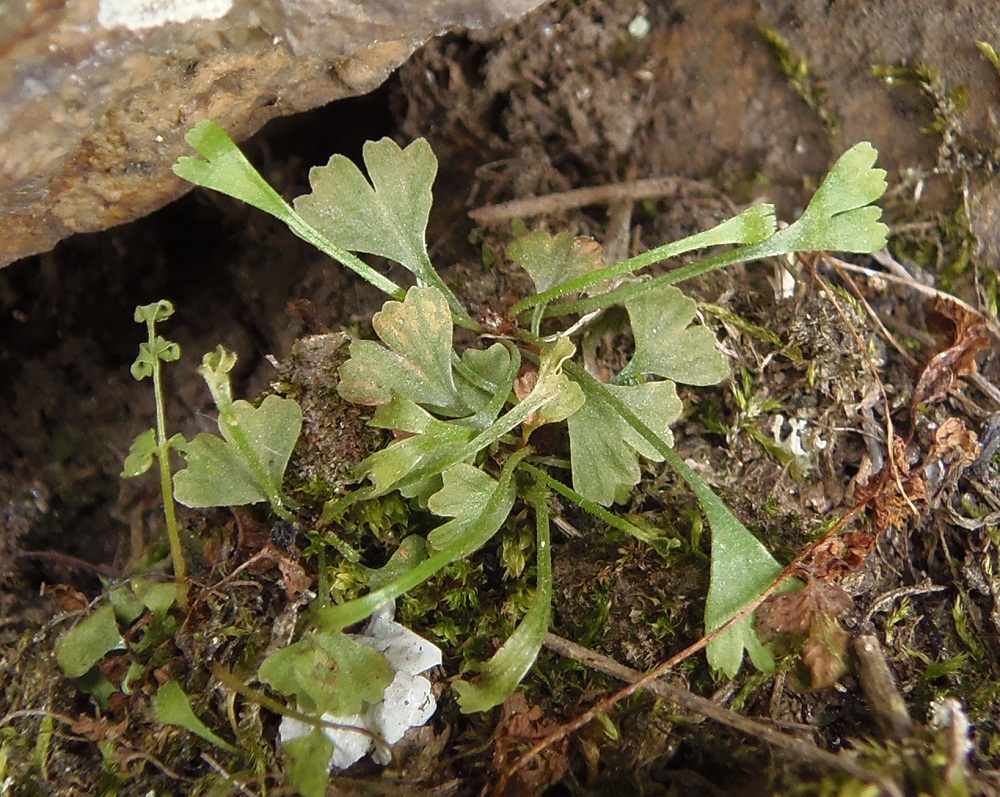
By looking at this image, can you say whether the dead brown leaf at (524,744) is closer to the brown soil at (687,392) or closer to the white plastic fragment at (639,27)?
the brown soil at (687,392)

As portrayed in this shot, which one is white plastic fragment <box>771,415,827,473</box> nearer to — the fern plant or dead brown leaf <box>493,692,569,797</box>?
the fern plant

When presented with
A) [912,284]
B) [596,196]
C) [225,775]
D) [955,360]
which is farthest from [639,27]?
[225,775]

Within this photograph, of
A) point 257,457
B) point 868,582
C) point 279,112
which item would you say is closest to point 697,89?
point 279,112

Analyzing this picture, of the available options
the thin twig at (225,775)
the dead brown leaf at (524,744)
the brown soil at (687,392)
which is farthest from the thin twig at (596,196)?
the thin twig at (225,775)

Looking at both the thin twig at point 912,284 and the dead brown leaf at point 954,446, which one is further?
the thin twig at point 912,284

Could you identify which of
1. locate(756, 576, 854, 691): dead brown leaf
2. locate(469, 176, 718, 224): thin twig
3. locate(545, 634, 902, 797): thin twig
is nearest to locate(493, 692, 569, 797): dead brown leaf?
locate(545, 634, 902, 797): thin twig
